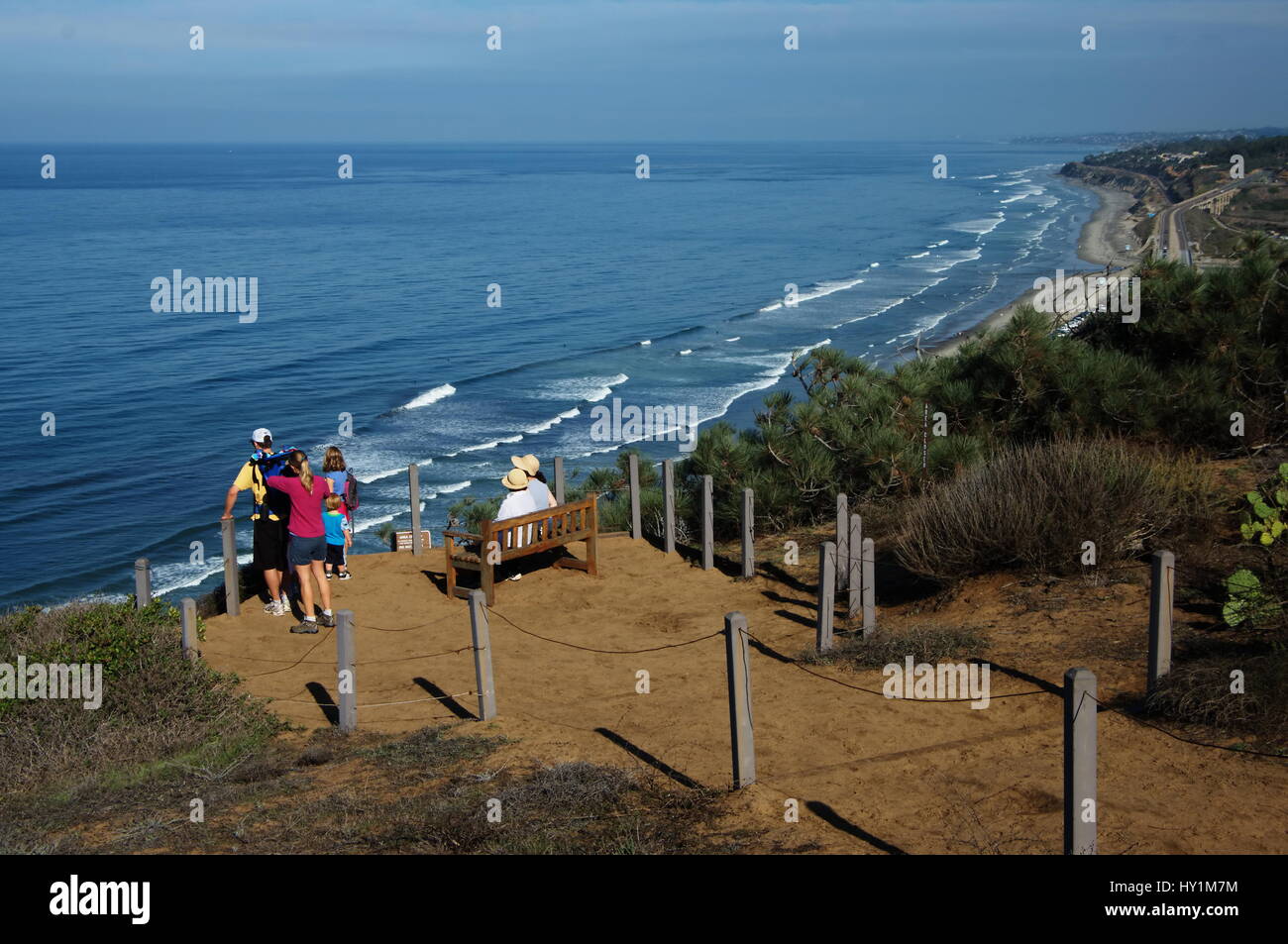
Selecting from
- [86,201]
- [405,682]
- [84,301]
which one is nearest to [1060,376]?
[405,682]

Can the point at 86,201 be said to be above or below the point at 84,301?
above

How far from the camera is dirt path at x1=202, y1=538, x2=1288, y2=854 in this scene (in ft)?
20.4

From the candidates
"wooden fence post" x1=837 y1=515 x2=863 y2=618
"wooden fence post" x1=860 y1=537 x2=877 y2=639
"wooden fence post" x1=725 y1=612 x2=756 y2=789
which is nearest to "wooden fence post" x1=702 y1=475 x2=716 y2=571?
"wooden fence post" x1=837 y1=515 x2=863 y2=618

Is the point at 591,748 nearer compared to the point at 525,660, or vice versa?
the point at 591,748

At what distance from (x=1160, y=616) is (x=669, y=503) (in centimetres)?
657

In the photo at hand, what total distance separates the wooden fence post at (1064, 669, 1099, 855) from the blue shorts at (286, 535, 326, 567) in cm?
719

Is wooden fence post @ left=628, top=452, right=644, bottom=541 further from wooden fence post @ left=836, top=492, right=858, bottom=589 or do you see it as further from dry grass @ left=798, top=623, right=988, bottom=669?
dry grass @ left=798, top=623, right=988, bottom=669

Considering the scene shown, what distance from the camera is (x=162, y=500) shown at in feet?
90.0

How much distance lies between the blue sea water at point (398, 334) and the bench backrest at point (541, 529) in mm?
11500

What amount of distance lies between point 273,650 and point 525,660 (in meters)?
2.36

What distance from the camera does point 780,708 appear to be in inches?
331

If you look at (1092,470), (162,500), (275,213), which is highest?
(275,213)

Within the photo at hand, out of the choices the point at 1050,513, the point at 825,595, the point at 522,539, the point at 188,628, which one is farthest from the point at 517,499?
the point at 1050,513
